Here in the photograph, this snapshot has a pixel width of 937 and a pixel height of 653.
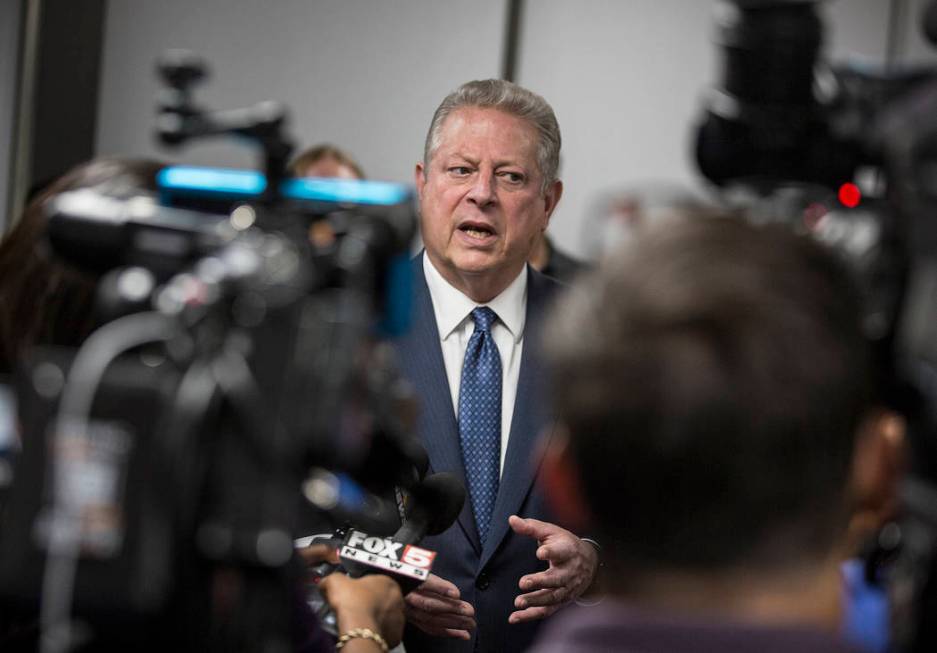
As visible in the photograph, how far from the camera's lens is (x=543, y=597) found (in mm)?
2096

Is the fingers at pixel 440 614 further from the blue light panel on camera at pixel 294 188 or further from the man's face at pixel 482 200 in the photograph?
the blue light panel on camera at pixel 294 188

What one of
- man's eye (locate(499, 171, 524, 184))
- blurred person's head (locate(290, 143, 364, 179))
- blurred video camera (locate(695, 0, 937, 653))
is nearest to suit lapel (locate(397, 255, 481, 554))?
man's eye (locate(499, 171, 524, 184))

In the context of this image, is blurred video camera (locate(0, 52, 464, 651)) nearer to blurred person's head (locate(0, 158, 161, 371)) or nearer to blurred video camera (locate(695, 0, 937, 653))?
blurred person's head (locate(0, 158, 161, 371))

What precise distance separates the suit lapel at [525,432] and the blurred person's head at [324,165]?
1220mm

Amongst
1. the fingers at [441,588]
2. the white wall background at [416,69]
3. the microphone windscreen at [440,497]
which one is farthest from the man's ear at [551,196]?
the white wall background at [416,69]

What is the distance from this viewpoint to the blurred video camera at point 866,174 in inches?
43.0

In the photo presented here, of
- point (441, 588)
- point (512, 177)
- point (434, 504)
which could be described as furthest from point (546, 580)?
point (512, 177)

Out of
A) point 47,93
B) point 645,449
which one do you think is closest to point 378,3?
point 47,93

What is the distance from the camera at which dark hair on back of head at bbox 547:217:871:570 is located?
851mm

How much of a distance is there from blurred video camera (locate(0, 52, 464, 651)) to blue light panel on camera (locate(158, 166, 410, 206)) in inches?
1.5

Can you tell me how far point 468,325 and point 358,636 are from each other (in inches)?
41.2

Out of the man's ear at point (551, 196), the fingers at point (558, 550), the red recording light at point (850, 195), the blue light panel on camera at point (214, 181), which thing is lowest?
the fingers at point (558, 550)

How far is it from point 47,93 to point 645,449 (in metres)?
4.17

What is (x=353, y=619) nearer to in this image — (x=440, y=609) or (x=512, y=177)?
(x=440, y=609)
